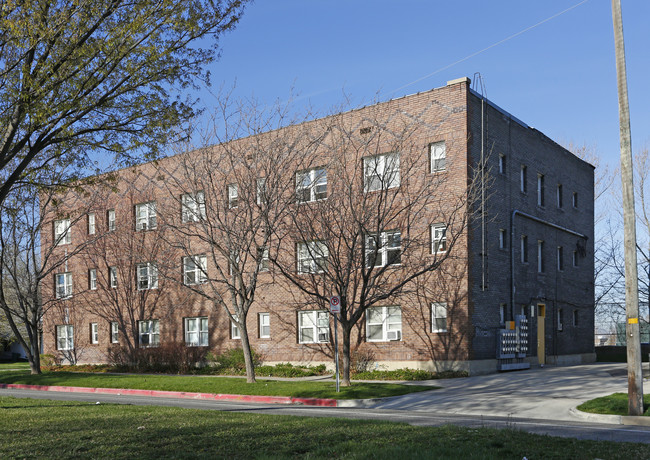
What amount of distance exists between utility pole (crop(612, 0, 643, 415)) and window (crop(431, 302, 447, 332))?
1086 centimetres

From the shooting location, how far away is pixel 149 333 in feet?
118

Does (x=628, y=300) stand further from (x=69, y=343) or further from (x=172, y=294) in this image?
(x=69, y=343)

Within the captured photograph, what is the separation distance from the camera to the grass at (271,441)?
28.1ft

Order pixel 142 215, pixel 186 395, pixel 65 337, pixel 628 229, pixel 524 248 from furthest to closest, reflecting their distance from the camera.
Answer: pixel 65 337 → pixel 142 215 → pixel 524 248 → pixel 186 395 → pixel 628 229

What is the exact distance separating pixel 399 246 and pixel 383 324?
3.19 m

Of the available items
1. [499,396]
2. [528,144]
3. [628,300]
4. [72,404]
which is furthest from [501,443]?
[528,144]

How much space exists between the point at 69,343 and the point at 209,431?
3197 cm

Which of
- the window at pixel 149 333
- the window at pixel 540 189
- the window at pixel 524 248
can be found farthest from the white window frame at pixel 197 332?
the window at pixel 540 189

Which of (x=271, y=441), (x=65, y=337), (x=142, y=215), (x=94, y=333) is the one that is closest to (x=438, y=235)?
(x=271, y=441)

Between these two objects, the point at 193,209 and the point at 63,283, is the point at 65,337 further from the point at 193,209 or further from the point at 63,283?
the point at 193,209

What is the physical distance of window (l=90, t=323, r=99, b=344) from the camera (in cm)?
3844

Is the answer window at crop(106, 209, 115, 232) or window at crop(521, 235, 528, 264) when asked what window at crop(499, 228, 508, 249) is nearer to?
window at crop(521, 235, 528, 264)

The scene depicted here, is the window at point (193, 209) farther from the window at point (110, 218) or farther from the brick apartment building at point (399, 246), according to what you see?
the window at point (110, 218)

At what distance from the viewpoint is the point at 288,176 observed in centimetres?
2520
